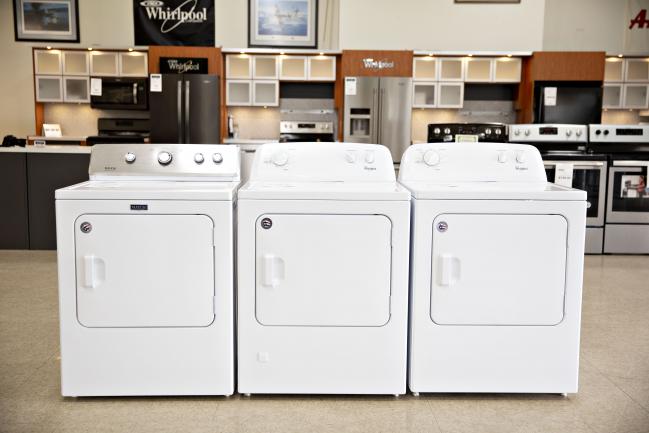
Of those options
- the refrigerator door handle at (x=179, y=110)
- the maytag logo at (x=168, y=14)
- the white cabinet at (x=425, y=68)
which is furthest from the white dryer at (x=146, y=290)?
the maytag logo at (x=168, y=14)

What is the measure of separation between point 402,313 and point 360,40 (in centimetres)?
674

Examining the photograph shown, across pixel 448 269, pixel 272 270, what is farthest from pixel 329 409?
pixel 448 269

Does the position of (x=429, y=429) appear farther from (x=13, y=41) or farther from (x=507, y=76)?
(x=13, y=41)

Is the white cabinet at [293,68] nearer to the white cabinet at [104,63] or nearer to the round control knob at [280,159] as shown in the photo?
the white cabinet at [104,63]

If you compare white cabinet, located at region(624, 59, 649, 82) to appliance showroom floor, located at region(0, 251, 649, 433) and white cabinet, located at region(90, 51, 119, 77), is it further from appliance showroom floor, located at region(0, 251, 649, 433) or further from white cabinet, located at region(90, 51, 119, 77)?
white cabinet, located at region(90, 51, 119, 77)

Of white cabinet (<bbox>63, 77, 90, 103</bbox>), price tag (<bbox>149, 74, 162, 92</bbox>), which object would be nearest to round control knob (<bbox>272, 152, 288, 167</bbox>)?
price tag (<bbox>149, 74, 162, 92</bbox>)

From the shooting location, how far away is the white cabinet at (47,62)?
8289 mm

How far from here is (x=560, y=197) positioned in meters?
2.53

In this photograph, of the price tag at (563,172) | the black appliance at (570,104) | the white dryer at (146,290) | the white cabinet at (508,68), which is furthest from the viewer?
the white cabinet at (508,68)

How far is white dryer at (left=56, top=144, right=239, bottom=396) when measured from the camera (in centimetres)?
246

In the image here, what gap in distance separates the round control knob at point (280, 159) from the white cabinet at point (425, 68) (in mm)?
5588

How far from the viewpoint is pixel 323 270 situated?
99.1 inches

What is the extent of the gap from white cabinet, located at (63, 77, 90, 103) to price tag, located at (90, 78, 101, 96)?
7cm

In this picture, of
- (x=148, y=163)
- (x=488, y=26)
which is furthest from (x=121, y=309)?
(x=488, y=26)
